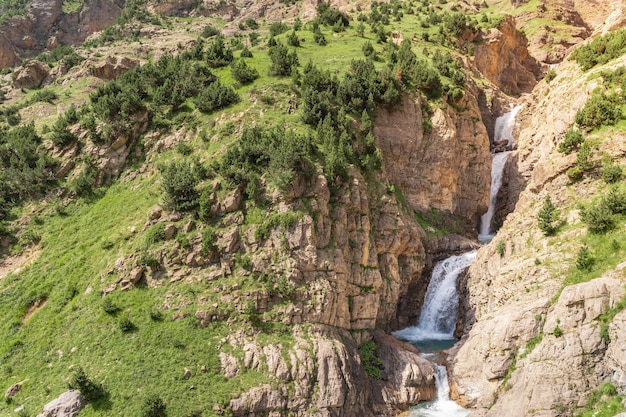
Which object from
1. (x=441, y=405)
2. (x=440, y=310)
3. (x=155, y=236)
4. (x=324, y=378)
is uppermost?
(x=155, y=236)

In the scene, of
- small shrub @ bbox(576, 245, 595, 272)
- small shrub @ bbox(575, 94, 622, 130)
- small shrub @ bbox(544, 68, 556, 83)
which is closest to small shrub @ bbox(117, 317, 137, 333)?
small shrub @ bbox(576, 245, 595, 272)

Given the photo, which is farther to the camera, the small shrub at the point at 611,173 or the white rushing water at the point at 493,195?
the white rushing water at the point at 493,195

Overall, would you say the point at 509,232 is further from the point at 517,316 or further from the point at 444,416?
the point at 444,416

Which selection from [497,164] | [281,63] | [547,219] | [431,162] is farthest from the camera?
[497,164]

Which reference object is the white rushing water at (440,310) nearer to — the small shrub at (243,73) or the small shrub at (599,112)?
the small shrub at (599,112)

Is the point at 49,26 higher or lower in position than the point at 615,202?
higher

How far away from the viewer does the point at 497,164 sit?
5384cm

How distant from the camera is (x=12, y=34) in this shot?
3595 inches

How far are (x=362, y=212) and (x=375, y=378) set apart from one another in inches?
Result: 561

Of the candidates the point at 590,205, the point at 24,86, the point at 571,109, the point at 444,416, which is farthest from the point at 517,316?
the point at 24,86

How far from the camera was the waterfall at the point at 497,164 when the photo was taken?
50.9 metres

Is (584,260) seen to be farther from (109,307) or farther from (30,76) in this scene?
(30,76)

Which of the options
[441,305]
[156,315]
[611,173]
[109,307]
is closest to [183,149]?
[109,307]

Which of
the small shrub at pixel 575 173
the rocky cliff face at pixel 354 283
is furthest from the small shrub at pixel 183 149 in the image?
the small shrub at pixel 575 173
